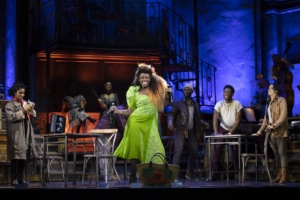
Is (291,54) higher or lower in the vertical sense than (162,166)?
higher

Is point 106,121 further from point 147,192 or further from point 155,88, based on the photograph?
point 147,192

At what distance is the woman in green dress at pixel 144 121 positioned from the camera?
28.2 feet

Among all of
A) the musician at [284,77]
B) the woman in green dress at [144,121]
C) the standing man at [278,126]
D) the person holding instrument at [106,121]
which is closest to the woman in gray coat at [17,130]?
the person holding instrument at [106,121]

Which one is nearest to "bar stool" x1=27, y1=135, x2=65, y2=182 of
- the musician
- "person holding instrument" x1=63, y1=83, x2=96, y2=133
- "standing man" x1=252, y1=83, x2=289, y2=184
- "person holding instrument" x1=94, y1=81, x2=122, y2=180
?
"person holding instrument" x1=94, y1=81, x2=122, y2=180

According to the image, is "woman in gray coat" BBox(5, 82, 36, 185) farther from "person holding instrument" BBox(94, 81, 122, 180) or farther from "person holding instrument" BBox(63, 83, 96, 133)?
"person holding instrument" BBox(63, 83, 96, 133)

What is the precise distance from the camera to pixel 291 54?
53.3ft

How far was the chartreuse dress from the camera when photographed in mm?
8578

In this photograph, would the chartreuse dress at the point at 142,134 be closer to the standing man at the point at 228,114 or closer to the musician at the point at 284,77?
the standing man at the point at 228,114

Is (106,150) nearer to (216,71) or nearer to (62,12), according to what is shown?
(62,12)

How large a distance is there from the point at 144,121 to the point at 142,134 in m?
0.17

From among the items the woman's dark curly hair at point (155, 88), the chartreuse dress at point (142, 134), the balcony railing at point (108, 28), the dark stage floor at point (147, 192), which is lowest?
the dark stage floor at point (147, 192)

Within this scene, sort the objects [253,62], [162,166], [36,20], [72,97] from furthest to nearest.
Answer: [253,62]
[36,20]
[72,97]
[162,166]

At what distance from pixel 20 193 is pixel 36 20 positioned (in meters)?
10.7

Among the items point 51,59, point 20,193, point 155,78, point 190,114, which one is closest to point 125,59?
point 51,59
